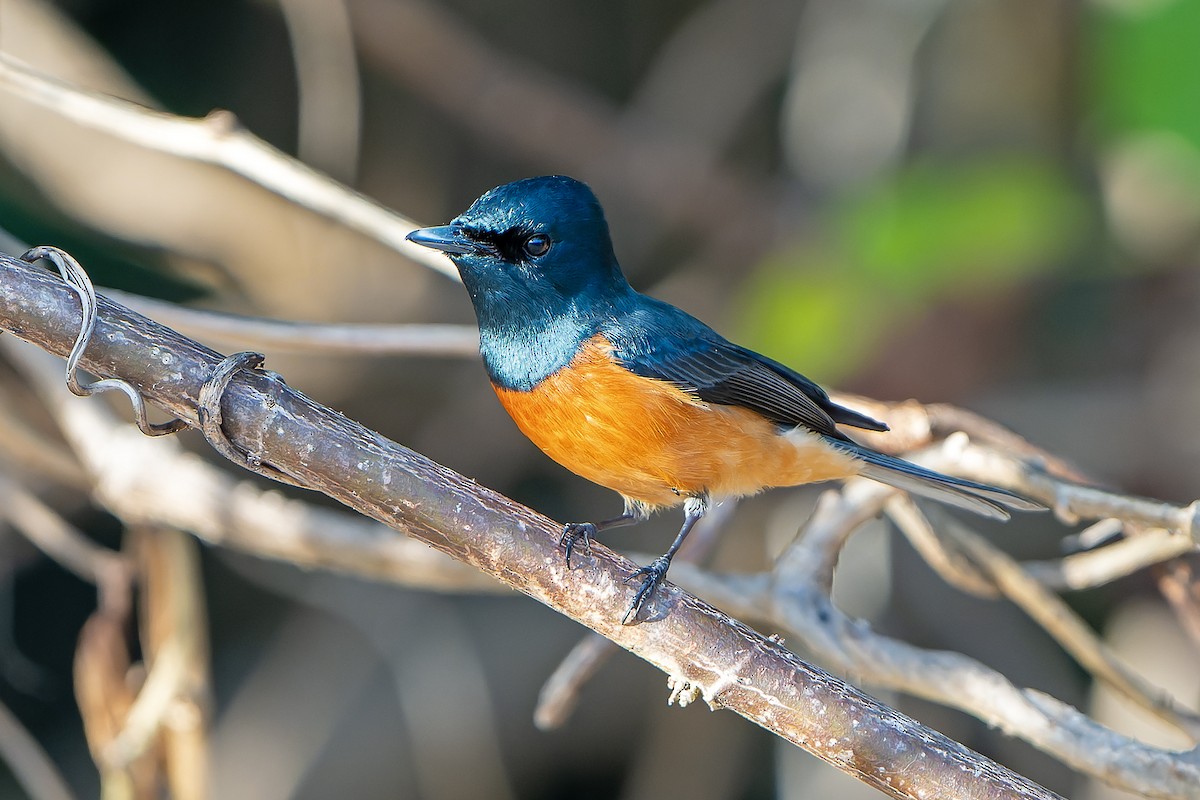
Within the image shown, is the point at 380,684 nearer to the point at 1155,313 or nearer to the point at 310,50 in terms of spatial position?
the point at 310,50

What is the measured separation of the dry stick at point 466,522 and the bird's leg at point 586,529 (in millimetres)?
28

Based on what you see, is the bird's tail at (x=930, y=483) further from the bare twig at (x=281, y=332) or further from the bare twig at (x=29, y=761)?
the bare twig at (x=29, y=761)

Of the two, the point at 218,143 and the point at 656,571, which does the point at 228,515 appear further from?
the point at 656,571

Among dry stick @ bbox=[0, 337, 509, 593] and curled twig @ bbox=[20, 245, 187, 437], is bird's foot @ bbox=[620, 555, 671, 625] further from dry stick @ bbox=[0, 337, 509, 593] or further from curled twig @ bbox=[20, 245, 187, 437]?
dry stick @ bbox=[0, 337, 509, 593]

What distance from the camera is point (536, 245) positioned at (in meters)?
2.61

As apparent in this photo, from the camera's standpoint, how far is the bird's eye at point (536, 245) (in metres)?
2.60

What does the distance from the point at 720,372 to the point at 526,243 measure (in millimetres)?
578

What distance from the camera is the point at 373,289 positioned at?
5012 millimetres

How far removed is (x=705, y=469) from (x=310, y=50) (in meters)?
2.93

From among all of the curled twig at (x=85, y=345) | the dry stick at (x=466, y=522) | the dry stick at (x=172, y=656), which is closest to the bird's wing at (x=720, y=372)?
the dry stick at (x=466, y=522)

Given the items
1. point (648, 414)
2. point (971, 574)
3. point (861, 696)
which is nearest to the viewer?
point (861, 696)

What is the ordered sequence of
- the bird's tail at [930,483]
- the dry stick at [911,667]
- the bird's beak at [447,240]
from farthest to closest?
the bird's tail at [930,483] < the bird's beak at [447,240] < the dry stick at [911,667]

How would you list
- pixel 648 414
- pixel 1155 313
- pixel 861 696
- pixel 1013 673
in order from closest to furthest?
1. pixel 861 696
2. pixel 648 414
3. pixel 1013 673
4. pixel 1155 313

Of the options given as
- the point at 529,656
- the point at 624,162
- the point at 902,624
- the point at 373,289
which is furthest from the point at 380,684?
the point at 624,162
